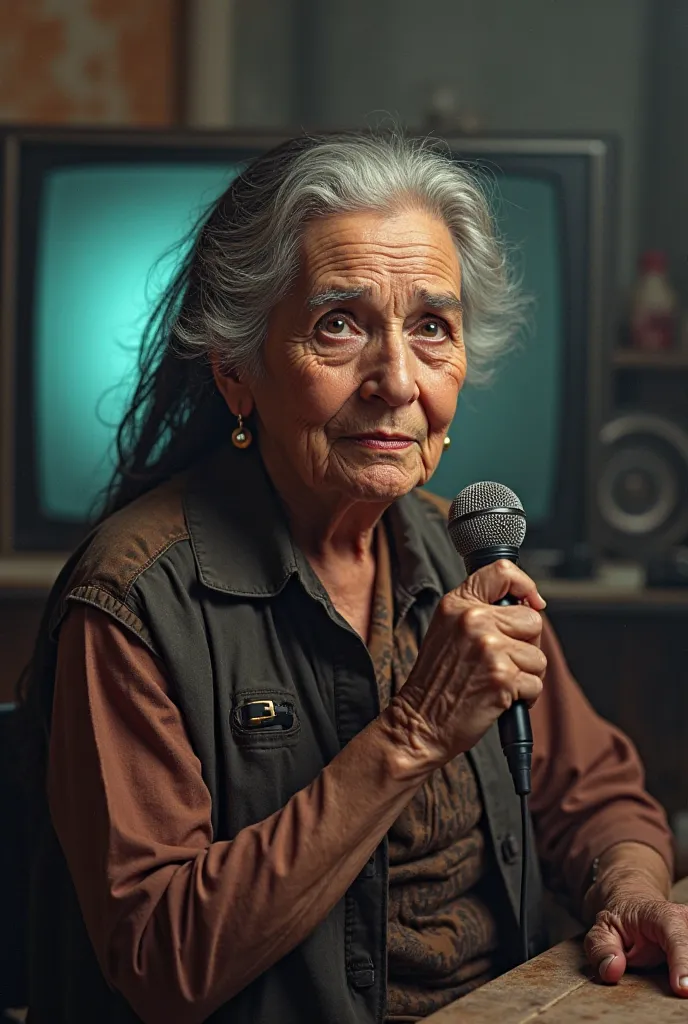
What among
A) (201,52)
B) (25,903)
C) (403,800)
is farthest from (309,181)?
(201,52)

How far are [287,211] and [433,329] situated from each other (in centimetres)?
24

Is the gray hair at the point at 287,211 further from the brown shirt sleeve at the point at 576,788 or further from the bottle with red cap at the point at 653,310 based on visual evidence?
the bottle with red cap at the point at 653,310

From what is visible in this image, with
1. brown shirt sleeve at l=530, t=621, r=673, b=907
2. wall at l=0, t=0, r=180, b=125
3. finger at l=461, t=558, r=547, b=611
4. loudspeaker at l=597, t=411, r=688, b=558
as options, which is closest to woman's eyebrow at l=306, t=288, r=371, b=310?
finger at l=461, t=558, r=547, b=611

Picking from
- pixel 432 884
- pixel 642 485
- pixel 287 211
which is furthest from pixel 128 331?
pixel 432 884

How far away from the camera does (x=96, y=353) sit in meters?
3.03

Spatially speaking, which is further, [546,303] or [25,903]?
[546,303]

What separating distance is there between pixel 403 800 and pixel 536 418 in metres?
1.75

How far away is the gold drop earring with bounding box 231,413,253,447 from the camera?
166cm

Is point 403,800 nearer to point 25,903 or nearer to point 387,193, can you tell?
point 25,903

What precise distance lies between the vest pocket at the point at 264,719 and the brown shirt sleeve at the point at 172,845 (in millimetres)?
85

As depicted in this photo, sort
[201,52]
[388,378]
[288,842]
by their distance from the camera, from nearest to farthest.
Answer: [288,842] → [388,378] → [201,52]

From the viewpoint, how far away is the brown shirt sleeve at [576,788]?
1.74 meters

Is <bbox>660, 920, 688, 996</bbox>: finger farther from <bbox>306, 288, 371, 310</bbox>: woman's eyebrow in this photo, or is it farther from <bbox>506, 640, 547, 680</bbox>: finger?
<bbox>306, 288, 371, 310</bbox>: woman's eyebrow

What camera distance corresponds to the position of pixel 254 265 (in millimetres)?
1585
